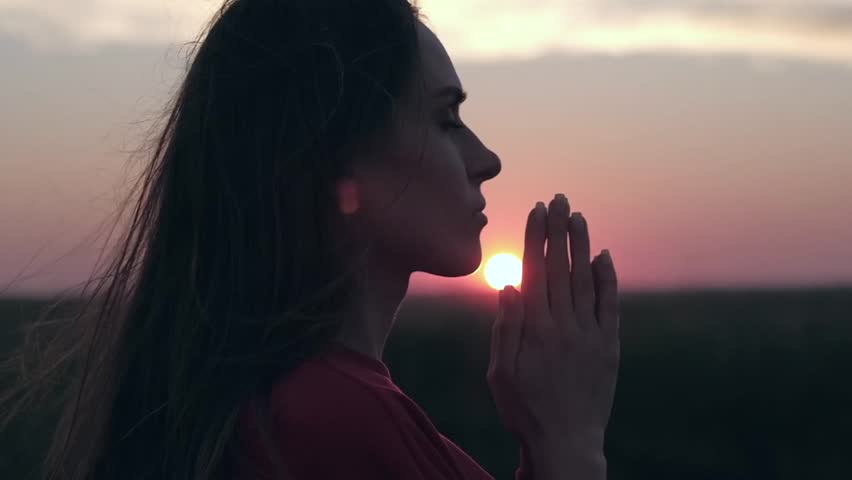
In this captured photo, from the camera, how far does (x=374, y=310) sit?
7.23 ft

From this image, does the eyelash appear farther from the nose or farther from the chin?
the chin

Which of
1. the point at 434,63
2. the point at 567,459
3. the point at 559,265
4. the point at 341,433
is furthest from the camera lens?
the point at 434,63

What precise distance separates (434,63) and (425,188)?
0.99ft

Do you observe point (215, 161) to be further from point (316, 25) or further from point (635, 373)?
point (635, 373)

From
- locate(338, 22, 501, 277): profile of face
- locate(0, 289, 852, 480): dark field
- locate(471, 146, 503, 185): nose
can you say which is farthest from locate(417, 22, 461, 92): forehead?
locate(0, 289, 852, 480): dark field

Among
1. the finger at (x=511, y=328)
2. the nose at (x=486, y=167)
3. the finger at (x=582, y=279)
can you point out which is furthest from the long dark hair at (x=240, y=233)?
the finger at (x=582, y=279)

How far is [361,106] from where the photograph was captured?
7.27 ft

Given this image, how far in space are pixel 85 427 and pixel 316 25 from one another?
0.96m

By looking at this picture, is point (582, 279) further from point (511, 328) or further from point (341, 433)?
point (341, 433)

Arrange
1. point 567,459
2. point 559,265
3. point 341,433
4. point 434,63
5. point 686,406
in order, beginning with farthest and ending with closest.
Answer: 1. point 686,406
2. point 434,63
3. point 559,265
4. point 567,459
5. point 341,433

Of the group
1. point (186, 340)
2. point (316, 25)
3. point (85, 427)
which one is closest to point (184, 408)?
point (186, 340)

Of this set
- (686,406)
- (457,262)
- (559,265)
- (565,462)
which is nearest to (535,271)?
(559,265)

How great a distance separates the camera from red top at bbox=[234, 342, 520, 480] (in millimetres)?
1845

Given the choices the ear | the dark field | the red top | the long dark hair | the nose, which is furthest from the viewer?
the dark field
